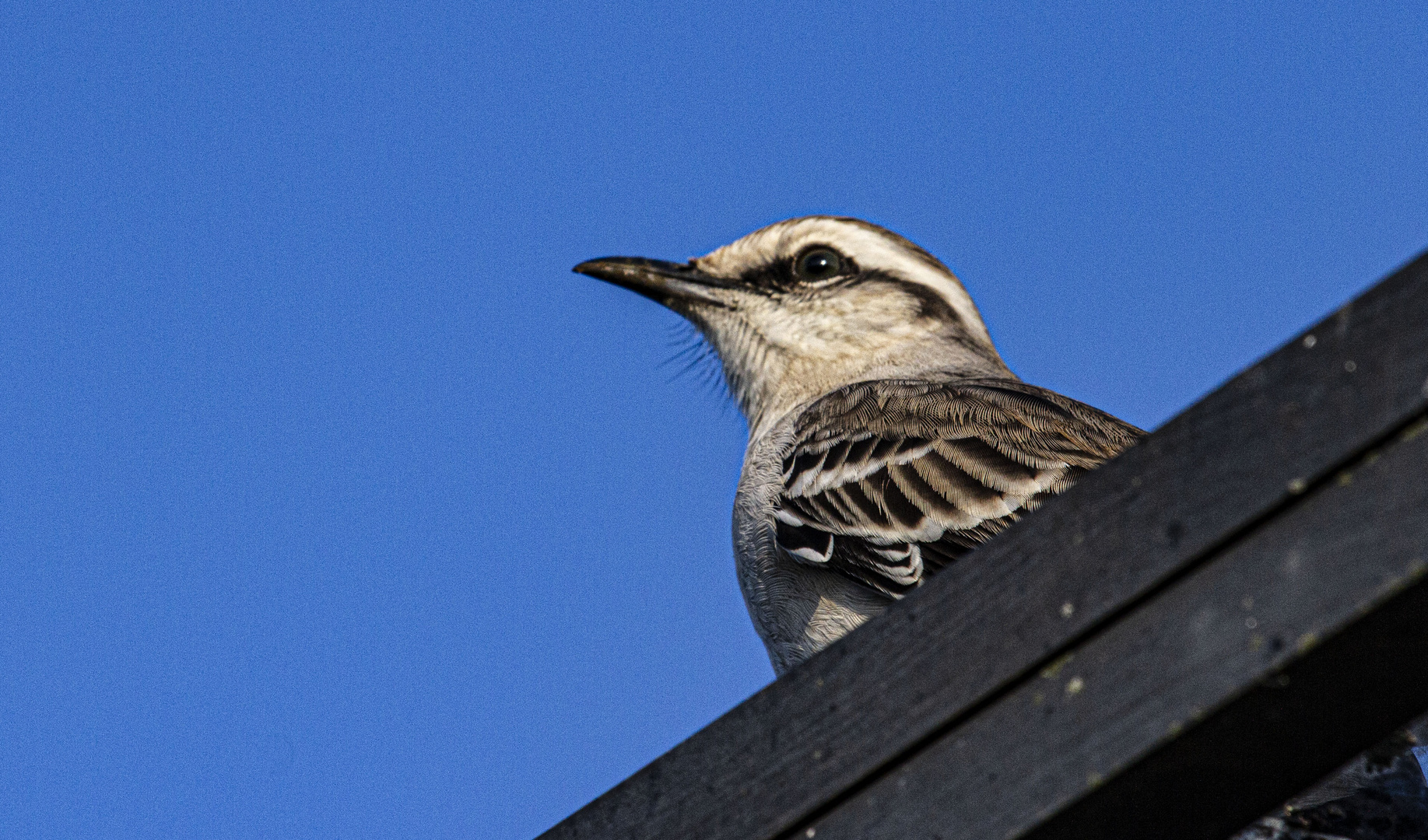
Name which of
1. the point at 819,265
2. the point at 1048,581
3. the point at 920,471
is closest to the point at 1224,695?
the point at 1048,581

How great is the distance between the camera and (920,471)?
645 cm

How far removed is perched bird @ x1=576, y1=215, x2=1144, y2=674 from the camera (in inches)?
245

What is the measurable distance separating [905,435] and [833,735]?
3.63 m

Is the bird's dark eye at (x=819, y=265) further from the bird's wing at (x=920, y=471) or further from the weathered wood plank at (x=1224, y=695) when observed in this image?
the weathered wood plank at (x=1224, y=695)

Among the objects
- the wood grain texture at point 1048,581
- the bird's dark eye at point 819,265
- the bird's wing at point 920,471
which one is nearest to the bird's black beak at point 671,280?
the bird's dark eye at point 819,265

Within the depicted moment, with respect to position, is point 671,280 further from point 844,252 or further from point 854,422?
point 854,422

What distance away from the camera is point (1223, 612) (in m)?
2.65

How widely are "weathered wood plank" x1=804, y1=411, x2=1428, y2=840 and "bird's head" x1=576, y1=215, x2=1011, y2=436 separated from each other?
5378 millimetres

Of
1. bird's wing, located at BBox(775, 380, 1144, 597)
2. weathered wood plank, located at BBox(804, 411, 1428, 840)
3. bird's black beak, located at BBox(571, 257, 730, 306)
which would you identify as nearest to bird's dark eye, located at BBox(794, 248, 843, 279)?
bird's black beak, located at BBox(571, 257, 730, 306)

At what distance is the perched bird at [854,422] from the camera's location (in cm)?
622

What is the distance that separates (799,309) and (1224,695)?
605cm

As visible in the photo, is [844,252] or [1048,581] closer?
[1048,581]

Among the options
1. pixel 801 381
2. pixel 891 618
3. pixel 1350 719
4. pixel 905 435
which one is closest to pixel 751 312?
pixel 801 381

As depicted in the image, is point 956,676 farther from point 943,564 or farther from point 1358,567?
point 943,564
